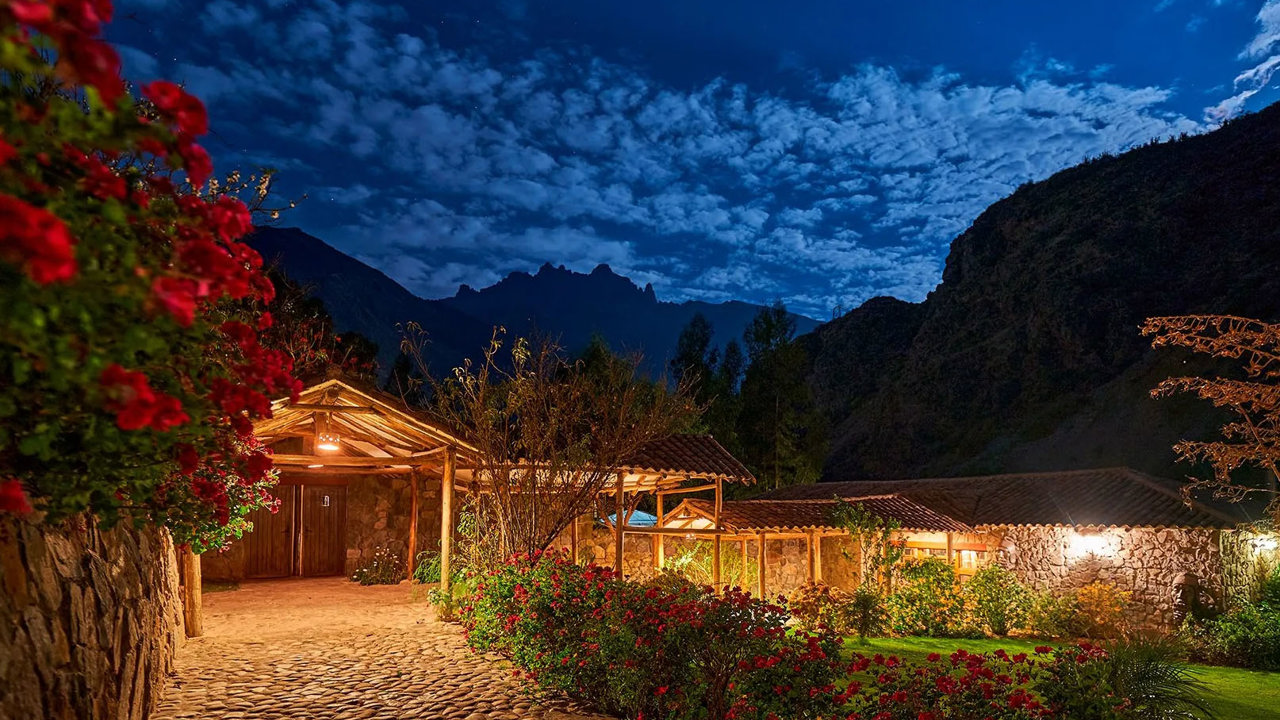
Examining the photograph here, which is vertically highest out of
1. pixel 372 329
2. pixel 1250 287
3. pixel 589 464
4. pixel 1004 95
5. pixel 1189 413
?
pixel 1004 95

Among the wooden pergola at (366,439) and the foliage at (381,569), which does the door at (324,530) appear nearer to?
A: the wooden pergola at (366,439)

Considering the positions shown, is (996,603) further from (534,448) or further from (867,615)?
(534,448)

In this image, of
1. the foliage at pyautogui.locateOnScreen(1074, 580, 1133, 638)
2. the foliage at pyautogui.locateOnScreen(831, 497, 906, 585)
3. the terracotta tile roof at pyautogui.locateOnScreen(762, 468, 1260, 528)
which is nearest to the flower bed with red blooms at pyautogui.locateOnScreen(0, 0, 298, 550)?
the foliage at pyautogui.locateOnScreen(831, 497, 906, 585)

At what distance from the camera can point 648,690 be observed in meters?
6.59

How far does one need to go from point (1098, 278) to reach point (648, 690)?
137 ft

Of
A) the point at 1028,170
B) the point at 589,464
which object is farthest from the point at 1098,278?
the point at 1028,170

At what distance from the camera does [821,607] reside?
14.9 meters

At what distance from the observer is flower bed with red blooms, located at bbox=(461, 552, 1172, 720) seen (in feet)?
16.2

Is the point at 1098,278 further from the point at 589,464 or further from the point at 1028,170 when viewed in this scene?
the point at 1028,170

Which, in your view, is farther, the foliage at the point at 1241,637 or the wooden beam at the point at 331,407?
the foliage at the point at 1241,637

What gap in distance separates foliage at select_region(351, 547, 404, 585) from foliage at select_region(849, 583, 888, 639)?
9.03m

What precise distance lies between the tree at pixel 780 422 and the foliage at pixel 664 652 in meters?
24.1

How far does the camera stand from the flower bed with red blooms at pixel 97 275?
1361mm

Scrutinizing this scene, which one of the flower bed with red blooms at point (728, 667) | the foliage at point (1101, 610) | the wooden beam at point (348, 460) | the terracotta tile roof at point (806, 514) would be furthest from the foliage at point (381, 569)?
the foliage at point (1101, 610)
